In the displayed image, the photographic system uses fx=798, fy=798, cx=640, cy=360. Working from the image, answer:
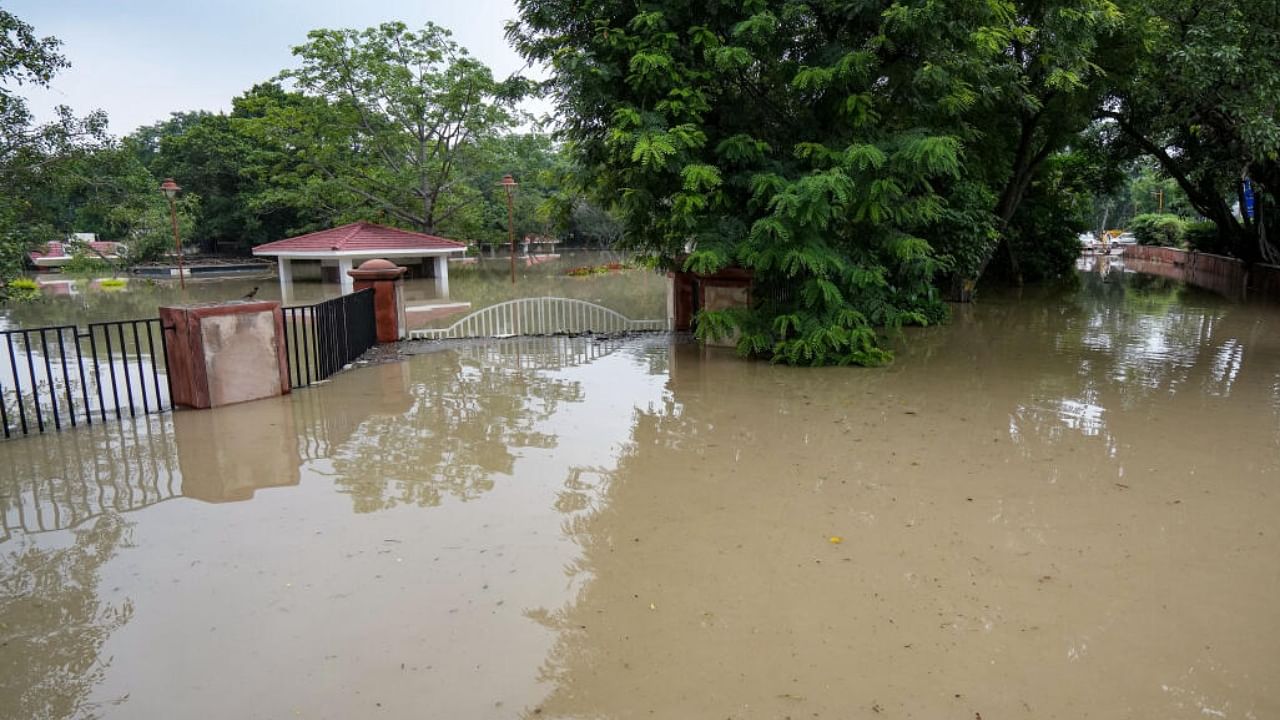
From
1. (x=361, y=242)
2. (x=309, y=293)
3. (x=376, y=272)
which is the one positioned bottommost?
(x=309, y=293)

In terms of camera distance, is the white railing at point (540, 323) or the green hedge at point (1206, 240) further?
the green hedge at point (1206, 240)

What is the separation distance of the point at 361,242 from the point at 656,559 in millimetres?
27723

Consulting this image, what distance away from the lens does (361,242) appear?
2973cm

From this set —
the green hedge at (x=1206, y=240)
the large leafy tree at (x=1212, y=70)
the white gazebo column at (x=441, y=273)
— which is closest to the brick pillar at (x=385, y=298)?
the large leafy tree at (x=1212, y=70)

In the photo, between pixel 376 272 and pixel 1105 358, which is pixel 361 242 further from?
pixel 1105 358

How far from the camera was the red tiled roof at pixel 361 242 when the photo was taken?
2927cm

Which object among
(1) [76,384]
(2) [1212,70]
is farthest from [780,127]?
(1) [76,384]

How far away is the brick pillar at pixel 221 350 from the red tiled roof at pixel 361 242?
21.3 m

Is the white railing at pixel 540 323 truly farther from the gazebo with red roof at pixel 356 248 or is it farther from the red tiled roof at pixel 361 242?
the red tiled roof at pixel 361 242

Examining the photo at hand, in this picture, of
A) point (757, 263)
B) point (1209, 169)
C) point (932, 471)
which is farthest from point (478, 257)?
point (932, 471)

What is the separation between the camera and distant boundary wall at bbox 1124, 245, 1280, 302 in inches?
791

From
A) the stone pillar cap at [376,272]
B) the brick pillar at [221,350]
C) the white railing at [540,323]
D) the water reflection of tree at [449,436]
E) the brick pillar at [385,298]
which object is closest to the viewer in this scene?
the water reflection of tree at [449,436]

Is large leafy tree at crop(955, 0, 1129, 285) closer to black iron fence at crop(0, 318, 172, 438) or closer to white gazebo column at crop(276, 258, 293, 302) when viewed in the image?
black iron fence at crop(0, 318, 172, 438)

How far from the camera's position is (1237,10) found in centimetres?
1202
